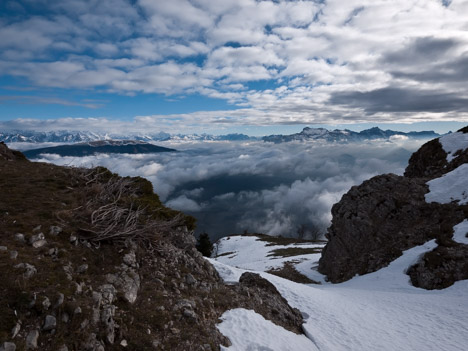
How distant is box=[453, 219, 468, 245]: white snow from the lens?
26634 mm

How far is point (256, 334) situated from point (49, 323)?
26.0 ft

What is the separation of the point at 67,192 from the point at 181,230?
7.38 meters

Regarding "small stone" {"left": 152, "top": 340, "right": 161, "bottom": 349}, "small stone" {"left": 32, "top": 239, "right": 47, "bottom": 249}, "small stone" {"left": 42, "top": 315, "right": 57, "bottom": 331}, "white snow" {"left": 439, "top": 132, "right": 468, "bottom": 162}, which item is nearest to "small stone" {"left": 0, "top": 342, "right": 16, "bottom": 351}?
"small stone" {"left": 42, "top": 315, "right": 57, "bottom": 331}

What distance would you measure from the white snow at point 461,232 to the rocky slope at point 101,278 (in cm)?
2348

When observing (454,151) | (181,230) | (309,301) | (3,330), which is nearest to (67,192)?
(181,230)

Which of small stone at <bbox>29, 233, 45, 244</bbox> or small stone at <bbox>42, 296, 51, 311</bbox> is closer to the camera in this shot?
small stone at <bbox>42, 296, 51, 311</bbox>

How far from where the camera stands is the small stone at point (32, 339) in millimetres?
6159

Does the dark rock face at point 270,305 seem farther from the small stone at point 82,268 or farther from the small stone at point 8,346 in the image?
the small stone at point 8,346

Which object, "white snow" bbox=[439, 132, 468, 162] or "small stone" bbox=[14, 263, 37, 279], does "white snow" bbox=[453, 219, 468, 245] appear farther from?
"small stone" bbox=[14, 263, 37, 279]

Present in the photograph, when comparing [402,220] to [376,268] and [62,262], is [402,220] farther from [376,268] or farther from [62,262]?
[62,262]

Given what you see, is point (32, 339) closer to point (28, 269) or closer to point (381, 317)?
point (28, 269)

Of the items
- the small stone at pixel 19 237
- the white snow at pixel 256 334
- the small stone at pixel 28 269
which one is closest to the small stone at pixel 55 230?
the small stone at pixel 19 237

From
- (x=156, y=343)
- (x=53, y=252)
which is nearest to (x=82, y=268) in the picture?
(x=53, y=252)

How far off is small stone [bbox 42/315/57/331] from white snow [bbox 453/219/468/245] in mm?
35104
